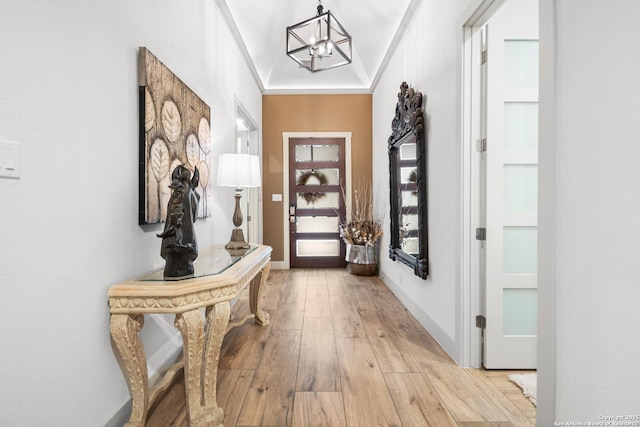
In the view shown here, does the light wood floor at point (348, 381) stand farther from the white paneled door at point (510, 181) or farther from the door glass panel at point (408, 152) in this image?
the door glass panel at point (408, 152)

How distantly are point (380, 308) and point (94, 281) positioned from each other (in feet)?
8.58

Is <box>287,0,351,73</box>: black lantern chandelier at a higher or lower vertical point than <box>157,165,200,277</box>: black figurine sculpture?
higher

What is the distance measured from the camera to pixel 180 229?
1.51 meters

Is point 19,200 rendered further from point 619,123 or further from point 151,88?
point 619,123

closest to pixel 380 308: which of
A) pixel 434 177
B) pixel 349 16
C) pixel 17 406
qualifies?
pixel 434 177

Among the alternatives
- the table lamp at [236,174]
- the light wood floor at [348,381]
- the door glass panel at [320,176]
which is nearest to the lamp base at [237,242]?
the table lamp at [236,174]

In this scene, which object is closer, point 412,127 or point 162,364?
point 162,364

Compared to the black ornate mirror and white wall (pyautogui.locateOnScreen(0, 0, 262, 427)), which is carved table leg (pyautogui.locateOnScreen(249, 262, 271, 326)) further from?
the black ornate mirror

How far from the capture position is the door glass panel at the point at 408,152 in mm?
3095

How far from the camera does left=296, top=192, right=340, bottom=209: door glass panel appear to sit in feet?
17.7

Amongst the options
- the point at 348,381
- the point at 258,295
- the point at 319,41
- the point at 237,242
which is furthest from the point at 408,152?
the point at 348,381

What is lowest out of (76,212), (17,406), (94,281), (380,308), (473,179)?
(380,308)

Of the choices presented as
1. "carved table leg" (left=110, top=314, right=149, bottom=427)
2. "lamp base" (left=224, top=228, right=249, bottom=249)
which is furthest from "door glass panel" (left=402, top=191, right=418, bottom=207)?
"carved table leg" (left=110, top=314, right=149, bottom=427)

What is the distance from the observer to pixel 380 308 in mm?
3355
